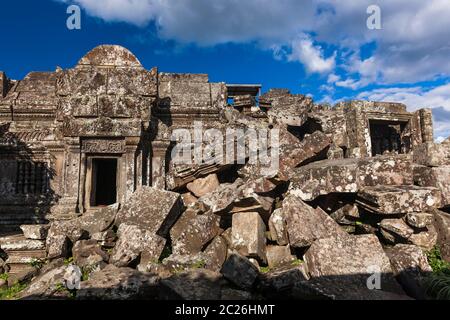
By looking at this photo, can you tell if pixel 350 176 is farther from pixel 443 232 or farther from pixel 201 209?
pixel 201 209

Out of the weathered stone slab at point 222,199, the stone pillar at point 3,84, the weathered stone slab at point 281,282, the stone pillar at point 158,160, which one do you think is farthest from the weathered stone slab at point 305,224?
the stone pillar at point 3,84

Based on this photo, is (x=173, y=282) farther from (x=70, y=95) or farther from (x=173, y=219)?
(x=70, y=95)

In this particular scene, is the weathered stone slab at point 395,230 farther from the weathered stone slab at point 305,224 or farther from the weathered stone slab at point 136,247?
the weathered stone slab at point 136,247

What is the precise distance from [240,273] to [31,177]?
29.1ft

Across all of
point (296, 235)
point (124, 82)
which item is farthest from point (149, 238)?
point (124, 82)

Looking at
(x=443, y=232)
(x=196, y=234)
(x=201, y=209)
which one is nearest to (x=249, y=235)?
(x=196, y=234)

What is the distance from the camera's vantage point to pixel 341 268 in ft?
14.0

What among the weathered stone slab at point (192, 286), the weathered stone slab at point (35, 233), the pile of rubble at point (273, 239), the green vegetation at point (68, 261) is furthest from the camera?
the weathered stone slab at point (35, 233)

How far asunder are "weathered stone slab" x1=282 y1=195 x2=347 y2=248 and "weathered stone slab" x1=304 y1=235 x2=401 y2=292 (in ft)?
0.79

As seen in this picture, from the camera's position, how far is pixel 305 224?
502 cm

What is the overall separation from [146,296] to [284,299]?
1753mm

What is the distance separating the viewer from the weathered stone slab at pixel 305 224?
4883 millimetres

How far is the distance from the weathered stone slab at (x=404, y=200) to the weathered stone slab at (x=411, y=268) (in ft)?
2.12

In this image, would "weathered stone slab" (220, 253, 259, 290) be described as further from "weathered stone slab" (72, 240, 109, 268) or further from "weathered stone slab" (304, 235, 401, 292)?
"weathered stone slab" (72, 240, 109, 268)
